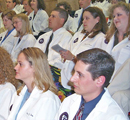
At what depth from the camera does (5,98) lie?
192 centimetres

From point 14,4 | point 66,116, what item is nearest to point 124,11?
point 66,116

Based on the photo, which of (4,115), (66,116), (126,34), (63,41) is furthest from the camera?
(63,41)

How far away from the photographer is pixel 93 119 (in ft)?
4.06

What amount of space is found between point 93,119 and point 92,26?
1.73 metres

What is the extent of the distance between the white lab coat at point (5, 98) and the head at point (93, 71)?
31.8 inches

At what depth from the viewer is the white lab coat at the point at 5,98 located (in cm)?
187

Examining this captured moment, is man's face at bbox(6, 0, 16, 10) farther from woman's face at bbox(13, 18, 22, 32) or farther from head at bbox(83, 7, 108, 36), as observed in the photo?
head at bbox(83, 7, 108, 36)

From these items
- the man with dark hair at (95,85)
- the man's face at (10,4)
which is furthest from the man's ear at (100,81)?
the man's face at (10,4)

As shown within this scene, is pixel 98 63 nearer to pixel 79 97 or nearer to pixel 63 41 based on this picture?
pixel 79 97

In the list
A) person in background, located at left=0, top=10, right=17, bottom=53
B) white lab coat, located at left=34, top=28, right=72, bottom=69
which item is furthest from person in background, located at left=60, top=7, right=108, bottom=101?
person in background, located at left=0, top=10, right=17, bottom=53

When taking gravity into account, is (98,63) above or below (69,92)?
above

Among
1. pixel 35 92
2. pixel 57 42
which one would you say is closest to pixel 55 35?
pixel 57 42

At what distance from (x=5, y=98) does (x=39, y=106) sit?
47 cm

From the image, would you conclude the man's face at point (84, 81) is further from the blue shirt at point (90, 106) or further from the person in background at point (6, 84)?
the person in background at point (6, 84)
